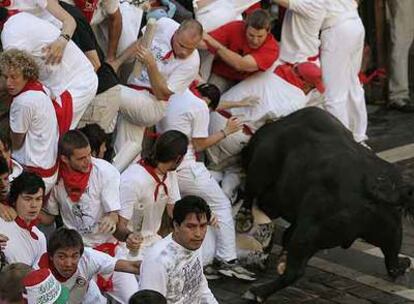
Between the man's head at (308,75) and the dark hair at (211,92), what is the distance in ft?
3.00

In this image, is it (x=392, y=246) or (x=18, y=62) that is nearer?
(x=18, y=62)

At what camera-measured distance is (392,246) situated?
31.5ft

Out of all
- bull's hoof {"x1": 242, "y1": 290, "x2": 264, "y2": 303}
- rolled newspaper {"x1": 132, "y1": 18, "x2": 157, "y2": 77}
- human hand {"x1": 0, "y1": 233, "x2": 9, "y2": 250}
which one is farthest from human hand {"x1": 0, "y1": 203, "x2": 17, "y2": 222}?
bull's hoof {"x1": 242, "y1": 290, "x2": 264, "y2": 303}

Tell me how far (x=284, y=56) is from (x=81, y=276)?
375 cm

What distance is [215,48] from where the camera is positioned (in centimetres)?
1054

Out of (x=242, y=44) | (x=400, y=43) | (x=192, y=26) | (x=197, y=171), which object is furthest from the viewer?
(x=400, y=43)

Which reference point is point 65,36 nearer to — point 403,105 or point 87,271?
point 87,271

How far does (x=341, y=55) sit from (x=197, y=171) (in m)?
2.25

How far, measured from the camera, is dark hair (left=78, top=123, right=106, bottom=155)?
8.97 metres

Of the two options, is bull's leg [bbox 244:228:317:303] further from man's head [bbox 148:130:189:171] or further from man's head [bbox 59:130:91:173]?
man's head [bbox 59:130:91:173]

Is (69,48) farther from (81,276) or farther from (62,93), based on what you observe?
(81,276)

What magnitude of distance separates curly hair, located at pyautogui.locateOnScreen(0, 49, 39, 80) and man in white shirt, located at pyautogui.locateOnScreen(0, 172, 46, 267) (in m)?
0.96

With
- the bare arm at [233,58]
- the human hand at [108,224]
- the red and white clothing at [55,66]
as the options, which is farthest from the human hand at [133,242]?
the bare arm at [233,58]

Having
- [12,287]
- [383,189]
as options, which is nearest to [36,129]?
[12,287]
